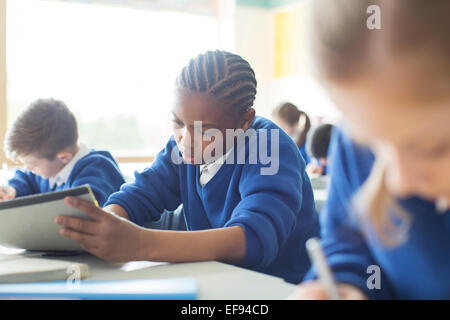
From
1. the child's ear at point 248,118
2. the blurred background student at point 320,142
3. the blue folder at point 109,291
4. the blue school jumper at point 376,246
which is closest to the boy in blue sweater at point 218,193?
the child's ear at point 248,118

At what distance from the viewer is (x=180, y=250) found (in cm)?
59

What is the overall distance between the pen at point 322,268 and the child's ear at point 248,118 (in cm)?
45

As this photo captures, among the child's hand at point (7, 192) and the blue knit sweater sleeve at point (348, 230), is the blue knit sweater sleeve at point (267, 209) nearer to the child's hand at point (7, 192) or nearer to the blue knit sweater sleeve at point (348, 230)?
the blue knit sweater sleeve at point (348, 230)

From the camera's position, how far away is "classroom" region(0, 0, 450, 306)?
0.26 m

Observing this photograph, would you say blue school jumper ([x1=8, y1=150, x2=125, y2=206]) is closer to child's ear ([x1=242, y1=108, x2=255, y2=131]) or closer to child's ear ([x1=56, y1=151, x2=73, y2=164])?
child's ear ([x1=56, y1=151, x2=73, y2=164])

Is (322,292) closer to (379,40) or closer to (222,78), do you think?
(379,40)

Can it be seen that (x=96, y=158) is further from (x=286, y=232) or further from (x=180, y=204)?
(x=286, y=232)

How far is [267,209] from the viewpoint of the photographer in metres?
0.63

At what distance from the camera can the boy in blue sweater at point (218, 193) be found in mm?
583

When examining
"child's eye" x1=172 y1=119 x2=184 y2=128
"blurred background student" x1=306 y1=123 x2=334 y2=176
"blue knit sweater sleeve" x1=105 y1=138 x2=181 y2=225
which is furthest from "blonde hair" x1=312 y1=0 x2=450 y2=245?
"blurred background student" x1=306 y1=123 x2=334 y2=176

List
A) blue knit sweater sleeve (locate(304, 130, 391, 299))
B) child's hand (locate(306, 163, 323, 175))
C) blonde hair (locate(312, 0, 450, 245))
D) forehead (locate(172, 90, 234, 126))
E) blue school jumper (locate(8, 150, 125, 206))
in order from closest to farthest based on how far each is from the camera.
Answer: blonde hair (locate(312, 0, 450, 245)) < blue knit sweater sleeve (locate(304, 130, 391, 299)) < forehead (locate(172, 90, 234, 126)) < blue school jumper (locate(8, 150, 125, 206)) < child's hand (locate(306, 163, 323, 175))

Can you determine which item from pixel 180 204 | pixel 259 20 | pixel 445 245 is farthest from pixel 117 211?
pixel 259 20

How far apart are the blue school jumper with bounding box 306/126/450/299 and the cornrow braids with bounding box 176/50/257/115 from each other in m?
0.33

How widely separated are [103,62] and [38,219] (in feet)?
10.4
